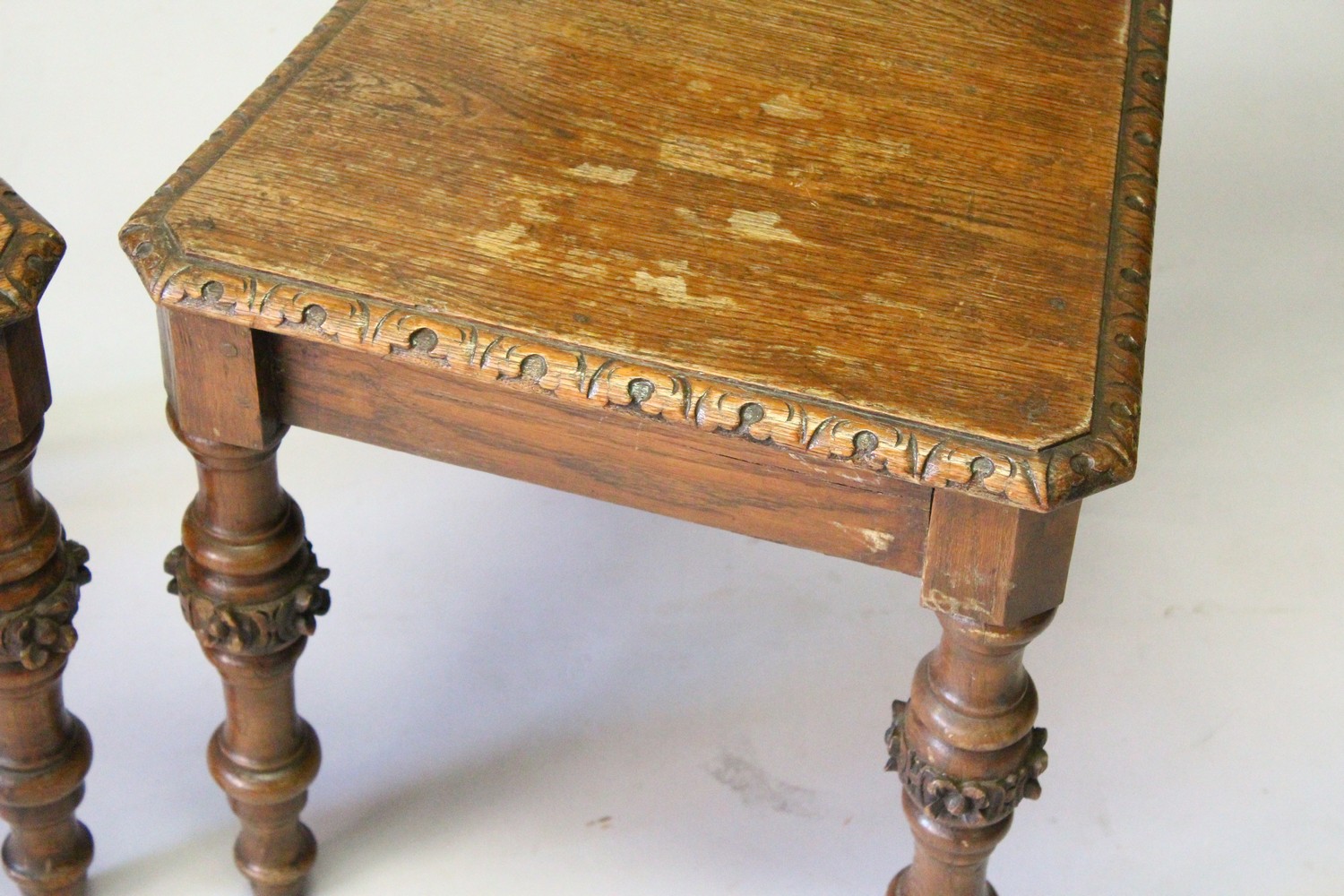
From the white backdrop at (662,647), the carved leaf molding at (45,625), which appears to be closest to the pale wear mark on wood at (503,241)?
the carved leaf molding at (45,625)

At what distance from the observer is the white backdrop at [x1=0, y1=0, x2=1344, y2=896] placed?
1551 mm

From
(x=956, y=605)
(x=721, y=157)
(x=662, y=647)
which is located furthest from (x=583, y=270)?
(x=662, y=647)

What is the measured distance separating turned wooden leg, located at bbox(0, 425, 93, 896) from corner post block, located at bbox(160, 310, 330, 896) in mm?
85

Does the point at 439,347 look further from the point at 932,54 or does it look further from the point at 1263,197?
the point at 1263,197

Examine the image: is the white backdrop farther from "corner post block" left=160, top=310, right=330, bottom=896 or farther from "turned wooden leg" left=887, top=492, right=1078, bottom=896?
"turned wooden leg" left=887, top=492, right=1078, bottom=896

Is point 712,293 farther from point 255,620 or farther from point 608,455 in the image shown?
point 255,620

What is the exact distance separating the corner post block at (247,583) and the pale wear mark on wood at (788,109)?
1.20 ft

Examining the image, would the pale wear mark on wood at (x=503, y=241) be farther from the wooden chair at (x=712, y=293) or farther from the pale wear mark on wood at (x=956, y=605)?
the pale wear mark on wood at (x=956, y=605)

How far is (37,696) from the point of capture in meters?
1.33

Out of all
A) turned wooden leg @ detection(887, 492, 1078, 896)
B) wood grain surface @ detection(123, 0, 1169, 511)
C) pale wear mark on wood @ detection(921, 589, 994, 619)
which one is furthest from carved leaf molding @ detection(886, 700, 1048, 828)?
wood grain surface @ detection(123, 0, 1169, 511)

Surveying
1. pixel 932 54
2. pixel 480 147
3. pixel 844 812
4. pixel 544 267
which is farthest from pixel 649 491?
pixel 844 812

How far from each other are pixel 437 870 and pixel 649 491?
19.1 inches

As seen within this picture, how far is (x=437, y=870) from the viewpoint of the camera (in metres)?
1.52

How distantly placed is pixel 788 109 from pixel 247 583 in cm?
47
